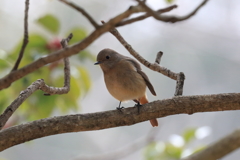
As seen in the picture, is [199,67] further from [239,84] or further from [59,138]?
[59,138]

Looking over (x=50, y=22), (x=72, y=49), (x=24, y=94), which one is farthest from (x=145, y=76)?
(x=72, y=49)

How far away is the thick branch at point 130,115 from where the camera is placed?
1.86m

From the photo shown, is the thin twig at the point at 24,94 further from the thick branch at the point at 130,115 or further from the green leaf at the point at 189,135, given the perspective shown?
the green leaf at the point at 189,135

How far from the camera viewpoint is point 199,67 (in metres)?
5.36

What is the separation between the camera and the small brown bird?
2908 mm

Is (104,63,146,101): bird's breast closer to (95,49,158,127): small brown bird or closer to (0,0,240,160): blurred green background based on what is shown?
(95,49,158,127): small brown bird

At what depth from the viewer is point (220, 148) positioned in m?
0.98

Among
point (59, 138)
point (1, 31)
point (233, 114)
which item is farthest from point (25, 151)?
point (233, 114)

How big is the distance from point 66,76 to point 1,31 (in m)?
3.16

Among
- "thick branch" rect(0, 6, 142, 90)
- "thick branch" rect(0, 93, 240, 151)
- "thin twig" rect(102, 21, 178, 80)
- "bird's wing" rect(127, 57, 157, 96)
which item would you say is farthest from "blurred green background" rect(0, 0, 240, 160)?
"thick branch" rect(0, 6, 142, 90)

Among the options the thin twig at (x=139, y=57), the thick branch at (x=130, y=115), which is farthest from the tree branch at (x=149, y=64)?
the thick branch at (x=130, y=115)

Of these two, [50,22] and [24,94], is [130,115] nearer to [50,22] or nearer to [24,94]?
[24,94]

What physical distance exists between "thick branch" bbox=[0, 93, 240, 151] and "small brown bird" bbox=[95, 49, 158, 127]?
0.79 metres

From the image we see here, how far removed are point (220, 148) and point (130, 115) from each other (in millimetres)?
1075
